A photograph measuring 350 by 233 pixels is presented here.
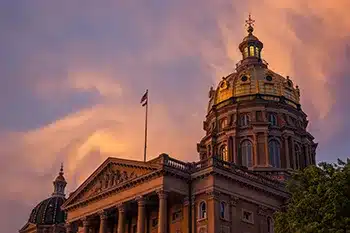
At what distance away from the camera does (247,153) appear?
77562mm

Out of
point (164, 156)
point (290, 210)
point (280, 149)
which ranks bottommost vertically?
point (290, 210)

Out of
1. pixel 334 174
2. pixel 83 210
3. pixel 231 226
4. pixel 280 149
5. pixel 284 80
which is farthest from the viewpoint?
pixel 284 80

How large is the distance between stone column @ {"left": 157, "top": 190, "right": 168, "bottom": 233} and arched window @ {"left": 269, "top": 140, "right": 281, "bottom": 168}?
24.9 metres

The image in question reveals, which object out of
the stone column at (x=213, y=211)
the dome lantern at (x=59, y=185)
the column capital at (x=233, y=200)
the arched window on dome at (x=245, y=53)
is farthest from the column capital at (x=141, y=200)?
the dome lantern at (x=59, y=185)

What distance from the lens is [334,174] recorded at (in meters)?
39.2

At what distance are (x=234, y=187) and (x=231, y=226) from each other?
13.0ft

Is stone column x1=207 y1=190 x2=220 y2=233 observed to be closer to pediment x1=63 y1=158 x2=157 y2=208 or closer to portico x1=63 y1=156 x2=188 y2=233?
portico x1=63 y1=156 x2=188 y2=233

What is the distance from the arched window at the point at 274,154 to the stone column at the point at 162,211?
24949 millimetres

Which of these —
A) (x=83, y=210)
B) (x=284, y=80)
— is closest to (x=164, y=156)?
(x=83, y=210)

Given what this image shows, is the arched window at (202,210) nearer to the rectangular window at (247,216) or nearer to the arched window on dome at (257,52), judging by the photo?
the rectangular window at (247,216)

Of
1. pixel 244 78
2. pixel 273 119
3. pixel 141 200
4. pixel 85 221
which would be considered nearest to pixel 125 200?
pixel 141 200

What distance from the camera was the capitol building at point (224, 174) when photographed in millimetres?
56125

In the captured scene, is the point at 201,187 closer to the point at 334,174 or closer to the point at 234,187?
the point at 234,187

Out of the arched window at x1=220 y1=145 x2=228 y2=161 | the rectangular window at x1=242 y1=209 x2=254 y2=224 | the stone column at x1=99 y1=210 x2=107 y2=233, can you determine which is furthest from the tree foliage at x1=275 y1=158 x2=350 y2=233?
the arched window at x1=220 y1=145 x2=228 y2=161
